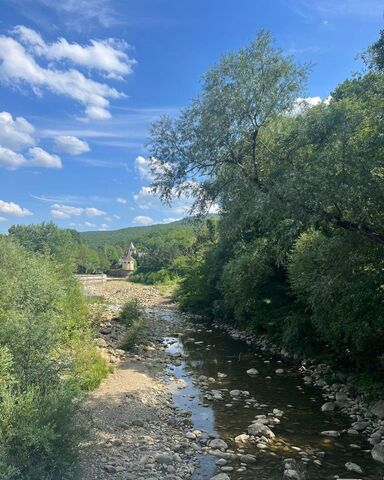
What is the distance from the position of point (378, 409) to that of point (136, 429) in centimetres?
687

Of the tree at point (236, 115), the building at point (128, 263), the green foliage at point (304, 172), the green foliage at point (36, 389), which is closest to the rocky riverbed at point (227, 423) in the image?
the green foliage at point (36, 389)

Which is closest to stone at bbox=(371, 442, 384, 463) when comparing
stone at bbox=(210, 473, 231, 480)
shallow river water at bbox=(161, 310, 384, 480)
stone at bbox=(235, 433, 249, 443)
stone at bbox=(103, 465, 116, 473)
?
shallow river water at bbox=(161, 310, 384, 480)

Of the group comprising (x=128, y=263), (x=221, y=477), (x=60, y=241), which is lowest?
(x=221, y=477)

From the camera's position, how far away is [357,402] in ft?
40.8

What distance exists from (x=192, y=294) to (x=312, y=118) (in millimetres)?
28016

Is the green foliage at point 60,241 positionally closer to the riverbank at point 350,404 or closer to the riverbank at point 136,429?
the riverbank at point 136,429

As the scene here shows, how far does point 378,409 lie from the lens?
11.3 m

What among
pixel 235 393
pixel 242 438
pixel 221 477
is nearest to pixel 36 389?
pixel 221 477

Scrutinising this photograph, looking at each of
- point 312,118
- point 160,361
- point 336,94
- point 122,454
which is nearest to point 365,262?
point 312,118

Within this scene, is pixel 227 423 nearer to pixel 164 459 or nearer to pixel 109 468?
pixel 164 459

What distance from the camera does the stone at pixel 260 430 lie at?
1036 centimetres

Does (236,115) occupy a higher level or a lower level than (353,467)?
higher

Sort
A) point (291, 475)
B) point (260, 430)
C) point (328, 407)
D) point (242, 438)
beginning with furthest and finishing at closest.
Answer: point (328, 407) < point (260, 430) < point (242, 438) < point (291, 475)

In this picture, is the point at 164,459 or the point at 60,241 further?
the point at 60,241
